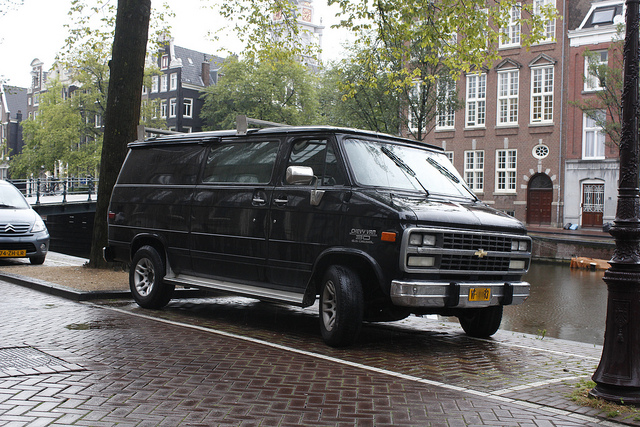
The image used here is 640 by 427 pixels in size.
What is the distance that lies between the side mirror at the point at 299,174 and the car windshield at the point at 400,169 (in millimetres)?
466

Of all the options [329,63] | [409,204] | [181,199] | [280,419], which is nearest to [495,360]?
[409,204]

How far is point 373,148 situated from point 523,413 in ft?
12.1

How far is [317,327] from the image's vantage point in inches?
332

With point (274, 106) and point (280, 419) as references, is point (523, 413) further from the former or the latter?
point (274, 106)

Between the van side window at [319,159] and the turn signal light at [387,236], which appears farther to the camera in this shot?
the van side window at [319,159]

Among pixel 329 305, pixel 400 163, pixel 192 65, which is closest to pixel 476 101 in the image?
pixel 192 65


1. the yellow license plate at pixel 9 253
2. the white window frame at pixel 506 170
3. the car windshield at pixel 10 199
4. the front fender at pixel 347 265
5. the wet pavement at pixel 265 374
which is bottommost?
the wet pavement at pixel 265 374

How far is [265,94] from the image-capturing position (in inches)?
2178

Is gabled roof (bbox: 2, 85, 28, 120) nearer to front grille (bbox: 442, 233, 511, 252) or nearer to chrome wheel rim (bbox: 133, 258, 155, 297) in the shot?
chrome wheel rim (bbox: 133, 258, 155, 297)

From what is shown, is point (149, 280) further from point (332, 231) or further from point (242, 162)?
point (332, 231)

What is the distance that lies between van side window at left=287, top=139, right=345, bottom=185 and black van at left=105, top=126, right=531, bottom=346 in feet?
0.05

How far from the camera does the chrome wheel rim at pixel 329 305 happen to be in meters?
6.92

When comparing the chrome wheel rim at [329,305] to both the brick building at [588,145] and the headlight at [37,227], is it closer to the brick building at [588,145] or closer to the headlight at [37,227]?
the headlight at [37,227]

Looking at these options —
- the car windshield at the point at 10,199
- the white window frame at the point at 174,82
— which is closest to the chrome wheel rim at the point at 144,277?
the car windshield at the point at 10,199
